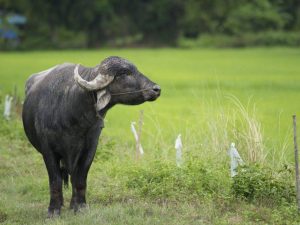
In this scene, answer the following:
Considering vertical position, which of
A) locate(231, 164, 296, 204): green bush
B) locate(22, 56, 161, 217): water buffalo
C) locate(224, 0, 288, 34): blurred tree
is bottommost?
locate(231, 164, 296, 204): green bush

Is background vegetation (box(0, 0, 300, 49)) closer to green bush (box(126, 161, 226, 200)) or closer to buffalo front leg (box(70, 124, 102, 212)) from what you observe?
green bush (box(126, 161, 226, 200))

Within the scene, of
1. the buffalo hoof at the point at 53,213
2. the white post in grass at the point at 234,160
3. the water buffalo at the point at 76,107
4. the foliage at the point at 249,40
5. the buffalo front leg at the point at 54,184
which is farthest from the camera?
the foliage at the point at 249,40

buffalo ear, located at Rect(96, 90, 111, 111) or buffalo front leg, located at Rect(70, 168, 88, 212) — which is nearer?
buffalo ear, located at Rect(96, 90, 111, 111)

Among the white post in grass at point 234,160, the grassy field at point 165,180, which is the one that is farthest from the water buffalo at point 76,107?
the white post in grass at point 234,160

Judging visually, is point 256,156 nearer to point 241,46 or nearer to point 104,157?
point 104,157

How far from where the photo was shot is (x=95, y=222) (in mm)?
7133

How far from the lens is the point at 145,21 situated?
66.3 metres

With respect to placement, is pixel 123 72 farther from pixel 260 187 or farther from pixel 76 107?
pixel 260 187

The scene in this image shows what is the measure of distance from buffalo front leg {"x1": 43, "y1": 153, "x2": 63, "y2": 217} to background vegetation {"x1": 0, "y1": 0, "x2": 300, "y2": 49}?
5270cm

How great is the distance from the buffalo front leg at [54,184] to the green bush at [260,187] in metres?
1.99

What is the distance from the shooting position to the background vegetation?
206ft

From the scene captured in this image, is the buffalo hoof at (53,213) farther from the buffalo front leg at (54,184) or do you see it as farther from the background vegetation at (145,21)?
the background vegetation at (145,21)

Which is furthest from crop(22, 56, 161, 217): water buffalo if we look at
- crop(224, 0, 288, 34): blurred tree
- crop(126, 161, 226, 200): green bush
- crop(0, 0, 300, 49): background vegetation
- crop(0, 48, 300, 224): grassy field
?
crop(224, 0, 288, 34): blurred tree

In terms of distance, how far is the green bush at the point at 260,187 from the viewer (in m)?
7.78
